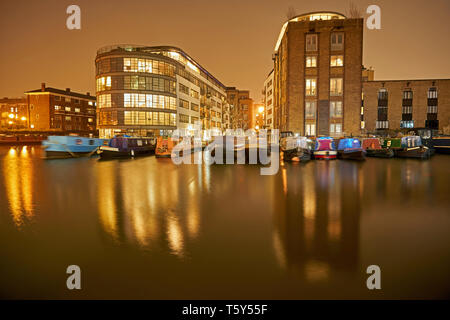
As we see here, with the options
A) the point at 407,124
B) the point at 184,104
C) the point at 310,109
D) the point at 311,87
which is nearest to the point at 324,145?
the point at 310,109

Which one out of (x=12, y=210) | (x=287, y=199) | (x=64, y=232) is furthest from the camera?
(x=287, y=199)

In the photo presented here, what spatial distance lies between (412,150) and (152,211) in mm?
27087

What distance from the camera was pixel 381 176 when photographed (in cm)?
1548

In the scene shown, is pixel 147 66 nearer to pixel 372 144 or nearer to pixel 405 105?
pixel 372 144

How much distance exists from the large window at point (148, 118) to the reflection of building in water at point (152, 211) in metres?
47.4

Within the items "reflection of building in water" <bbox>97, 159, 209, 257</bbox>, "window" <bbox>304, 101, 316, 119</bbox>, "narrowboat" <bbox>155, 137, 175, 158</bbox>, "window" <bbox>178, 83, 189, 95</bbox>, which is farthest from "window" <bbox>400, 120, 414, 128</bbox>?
"reflection of building in water" <bbox>97, 159, 209, 257</bbox>

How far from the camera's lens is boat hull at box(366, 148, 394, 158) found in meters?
27.3

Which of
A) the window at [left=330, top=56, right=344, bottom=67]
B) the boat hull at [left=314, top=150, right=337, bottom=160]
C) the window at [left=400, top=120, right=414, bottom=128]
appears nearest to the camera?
the boat hull at [left=314, top=150, right=337, bottom=160]

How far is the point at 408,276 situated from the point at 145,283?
4.14m

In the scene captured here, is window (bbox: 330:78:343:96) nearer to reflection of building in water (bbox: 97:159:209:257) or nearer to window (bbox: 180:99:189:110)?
window (bbox: 180:99:189:110)

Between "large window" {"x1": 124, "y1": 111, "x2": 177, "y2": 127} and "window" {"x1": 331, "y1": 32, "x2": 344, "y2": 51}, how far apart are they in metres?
35.9

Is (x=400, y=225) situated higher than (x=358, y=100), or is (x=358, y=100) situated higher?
(x=358, y=100)

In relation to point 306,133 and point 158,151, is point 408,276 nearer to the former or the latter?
point 158,151
